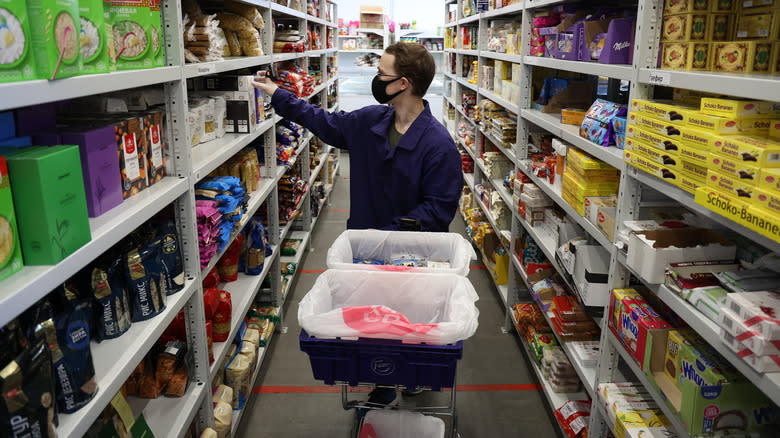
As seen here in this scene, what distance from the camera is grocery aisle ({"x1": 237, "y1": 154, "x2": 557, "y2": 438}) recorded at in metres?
3.21

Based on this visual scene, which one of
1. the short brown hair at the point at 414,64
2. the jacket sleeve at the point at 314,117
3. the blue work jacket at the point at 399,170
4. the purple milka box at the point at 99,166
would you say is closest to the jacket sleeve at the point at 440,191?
the blue work jacket at the point at 399,170

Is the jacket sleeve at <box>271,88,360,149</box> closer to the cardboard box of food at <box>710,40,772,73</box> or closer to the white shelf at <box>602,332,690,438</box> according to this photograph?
the white shelf at <box>602,332,690,438</box>

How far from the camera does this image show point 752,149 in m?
1.49

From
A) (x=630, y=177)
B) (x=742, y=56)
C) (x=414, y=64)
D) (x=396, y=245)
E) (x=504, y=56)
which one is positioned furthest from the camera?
(x=504, y=56)

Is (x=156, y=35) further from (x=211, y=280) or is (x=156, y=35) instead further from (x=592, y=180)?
(x=592, y=180)

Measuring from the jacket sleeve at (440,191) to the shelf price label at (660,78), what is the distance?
1168 millimetres

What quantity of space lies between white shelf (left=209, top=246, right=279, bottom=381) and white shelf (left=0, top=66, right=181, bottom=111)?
1.42m

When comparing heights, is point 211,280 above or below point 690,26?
below

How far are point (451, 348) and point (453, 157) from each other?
158 cm

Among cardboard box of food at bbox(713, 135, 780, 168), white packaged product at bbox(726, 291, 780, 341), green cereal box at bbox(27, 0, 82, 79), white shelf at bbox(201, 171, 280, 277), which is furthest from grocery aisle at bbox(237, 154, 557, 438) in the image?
green cereal box at bbox(27, 0, 82, 79)

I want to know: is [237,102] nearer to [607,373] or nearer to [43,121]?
[43,121]

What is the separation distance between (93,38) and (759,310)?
191 centimetres

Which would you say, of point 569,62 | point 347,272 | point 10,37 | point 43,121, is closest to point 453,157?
point 569,62

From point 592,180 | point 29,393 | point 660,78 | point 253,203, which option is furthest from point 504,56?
point 29,393
